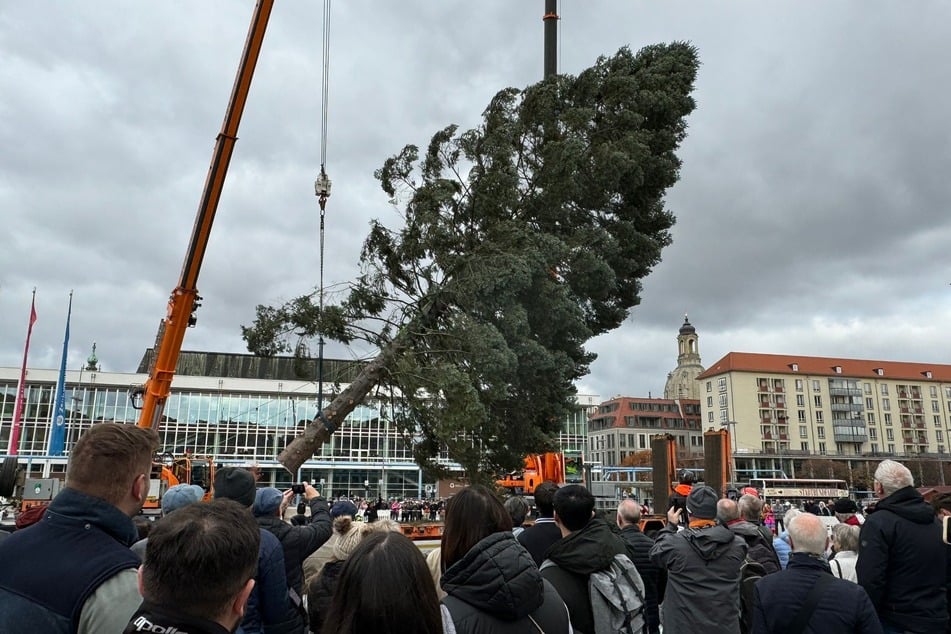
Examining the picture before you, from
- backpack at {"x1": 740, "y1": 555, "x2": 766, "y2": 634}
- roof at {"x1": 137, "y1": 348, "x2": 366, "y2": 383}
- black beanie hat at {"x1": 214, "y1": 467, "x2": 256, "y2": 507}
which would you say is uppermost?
roof at {"x1": 137, "y1": 348, "x2": 366, "y2": 383}

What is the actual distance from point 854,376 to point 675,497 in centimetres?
10841

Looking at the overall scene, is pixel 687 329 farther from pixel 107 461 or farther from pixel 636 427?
pixel 107 461

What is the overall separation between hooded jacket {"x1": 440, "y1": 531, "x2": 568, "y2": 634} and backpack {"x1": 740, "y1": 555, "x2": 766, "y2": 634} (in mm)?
2954

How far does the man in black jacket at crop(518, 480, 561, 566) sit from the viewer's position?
15.6ft

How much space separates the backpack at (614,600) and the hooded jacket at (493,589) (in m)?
1.05

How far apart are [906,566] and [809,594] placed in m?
1.38

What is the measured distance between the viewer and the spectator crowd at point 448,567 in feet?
5.57

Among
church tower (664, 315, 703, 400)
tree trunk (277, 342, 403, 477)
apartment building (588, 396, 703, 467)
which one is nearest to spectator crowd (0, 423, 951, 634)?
tree trunk (277, 342, 403, 477)

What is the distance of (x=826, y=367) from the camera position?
327 feet

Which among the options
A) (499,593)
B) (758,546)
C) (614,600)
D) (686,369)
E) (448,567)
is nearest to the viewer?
(499,593)

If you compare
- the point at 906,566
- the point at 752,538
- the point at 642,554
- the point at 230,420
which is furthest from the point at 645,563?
the point at 230,420

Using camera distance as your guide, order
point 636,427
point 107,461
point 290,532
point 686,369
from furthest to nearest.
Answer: point 686,369 < point 636,427 < point 290,532 < point 107,461

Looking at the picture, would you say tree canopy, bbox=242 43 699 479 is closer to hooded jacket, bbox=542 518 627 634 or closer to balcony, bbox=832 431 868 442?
hooded jacket, bbox=542 518 627 634

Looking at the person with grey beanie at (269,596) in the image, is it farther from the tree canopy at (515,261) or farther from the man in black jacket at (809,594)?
the tree canopy at (515,261)
